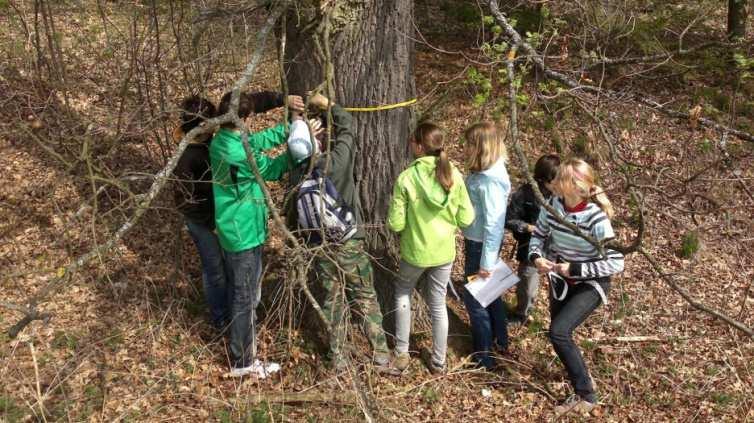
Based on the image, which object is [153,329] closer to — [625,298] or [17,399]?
[17,399]

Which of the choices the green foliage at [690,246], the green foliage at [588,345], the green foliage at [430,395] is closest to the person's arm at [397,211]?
the green foliage at [430,395]

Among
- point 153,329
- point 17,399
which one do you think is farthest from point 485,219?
point 17,399

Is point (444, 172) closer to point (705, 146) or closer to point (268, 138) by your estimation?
point (268, 138)

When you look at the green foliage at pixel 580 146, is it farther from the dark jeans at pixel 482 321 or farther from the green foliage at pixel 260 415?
the green foliage at pixel 260 415

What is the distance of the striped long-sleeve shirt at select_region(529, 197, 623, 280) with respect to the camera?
3738 mm

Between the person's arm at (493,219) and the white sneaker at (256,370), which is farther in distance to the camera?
the white sneaker at (256,370)

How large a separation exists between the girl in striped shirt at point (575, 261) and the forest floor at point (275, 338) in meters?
0.30

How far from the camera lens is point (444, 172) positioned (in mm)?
3715

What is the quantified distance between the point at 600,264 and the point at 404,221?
3.97 ft

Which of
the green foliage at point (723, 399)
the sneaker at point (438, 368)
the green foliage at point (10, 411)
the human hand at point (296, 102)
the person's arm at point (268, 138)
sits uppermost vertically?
the human hand at point (296, 102)

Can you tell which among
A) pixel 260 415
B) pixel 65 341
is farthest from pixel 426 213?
pixel 65 341

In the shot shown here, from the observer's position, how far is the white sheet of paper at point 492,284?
4074 mm

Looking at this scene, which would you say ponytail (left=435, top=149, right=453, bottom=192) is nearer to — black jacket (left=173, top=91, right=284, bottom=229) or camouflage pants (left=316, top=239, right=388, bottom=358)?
camouflage pants (left=316, top=239, right=388, bottom=358)

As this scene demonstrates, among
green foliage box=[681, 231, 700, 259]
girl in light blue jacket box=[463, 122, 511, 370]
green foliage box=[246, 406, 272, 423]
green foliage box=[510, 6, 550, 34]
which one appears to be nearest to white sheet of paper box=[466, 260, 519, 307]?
girl in light blue jacket box=[463, 122, 511, 370]
